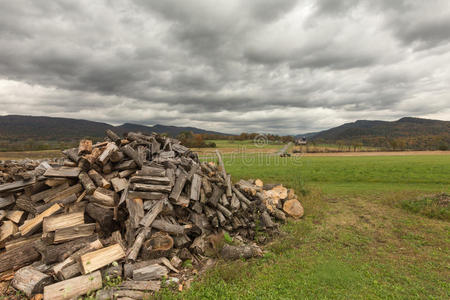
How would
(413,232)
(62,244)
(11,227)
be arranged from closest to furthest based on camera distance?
(62,244) → (11,227) → (413,232)

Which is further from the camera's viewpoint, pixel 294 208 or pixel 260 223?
pixel 294 208

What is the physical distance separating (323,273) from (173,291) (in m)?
3.92

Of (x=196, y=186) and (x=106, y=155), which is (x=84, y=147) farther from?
(x=196, y=186)

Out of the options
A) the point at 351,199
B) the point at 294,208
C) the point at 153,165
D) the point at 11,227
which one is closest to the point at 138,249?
the point at 153,165

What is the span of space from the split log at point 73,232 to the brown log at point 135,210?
1053mm

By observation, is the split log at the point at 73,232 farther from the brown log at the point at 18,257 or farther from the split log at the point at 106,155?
the split log at the point at 106,155

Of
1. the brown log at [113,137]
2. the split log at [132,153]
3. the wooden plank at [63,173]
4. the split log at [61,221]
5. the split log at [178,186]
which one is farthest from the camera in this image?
the brown log at [113,137]

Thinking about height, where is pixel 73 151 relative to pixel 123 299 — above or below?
above

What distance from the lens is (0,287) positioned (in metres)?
4.82

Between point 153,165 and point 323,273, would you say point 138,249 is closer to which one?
point 153,165

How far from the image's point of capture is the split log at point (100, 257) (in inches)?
184

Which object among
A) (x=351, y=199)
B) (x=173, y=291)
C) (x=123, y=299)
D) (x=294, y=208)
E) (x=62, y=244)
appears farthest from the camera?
(x=351, y=199)

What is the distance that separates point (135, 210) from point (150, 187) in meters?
0.83

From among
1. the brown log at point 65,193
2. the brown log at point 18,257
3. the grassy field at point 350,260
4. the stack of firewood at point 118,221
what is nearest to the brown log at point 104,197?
the stack of firewood at point 118,221
